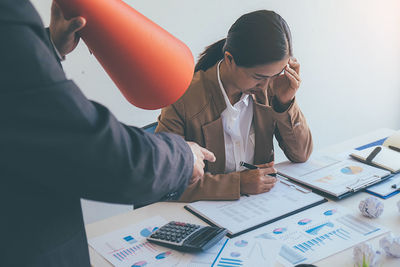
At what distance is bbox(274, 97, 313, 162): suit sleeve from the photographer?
4.80ft

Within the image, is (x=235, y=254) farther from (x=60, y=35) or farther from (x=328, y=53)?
(x=328, y=53)

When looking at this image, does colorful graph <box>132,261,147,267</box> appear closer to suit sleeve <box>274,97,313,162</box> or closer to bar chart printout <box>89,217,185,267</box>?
bar chart printout <box>89,217,185,267</box>

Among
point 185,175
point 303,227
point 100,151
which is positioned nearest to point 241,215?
point 303,227

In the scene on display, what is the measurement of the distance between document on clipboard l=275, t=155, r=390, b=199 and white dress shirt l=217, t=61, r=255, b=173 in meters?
0.14

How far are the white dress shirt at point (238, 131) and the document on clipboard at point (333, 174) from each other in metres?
0.14

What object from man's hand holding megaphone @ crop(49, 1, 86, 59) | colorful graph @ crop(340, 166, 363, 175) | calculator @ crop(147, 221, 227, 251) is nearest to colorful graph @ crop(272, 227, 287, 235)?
calculator @ crop(147, 221, 227, 251)

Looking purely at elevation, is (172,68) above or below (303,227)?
above

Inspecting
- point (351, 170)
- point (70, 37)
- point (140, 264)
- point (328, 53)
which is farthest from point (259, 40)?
point (328, 53)

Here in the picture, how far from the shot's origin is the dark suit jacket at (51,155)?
0.50 meters

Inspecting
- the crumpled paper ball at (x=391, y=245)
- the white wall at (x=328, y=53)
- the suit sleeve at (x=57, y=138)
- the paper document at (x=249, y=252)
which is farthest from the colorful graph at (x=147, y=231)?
the white wall at (x=328, y=53)

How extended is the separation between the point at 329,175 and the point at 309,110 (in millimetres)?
1633

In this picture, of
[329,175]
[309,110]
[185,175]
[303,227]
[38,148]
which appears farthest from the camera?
[309,110]

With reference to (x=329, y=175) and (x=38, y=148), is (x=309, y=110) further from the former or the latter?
(x=38, y=148)

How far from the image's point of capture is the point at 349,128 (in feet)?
10.5
